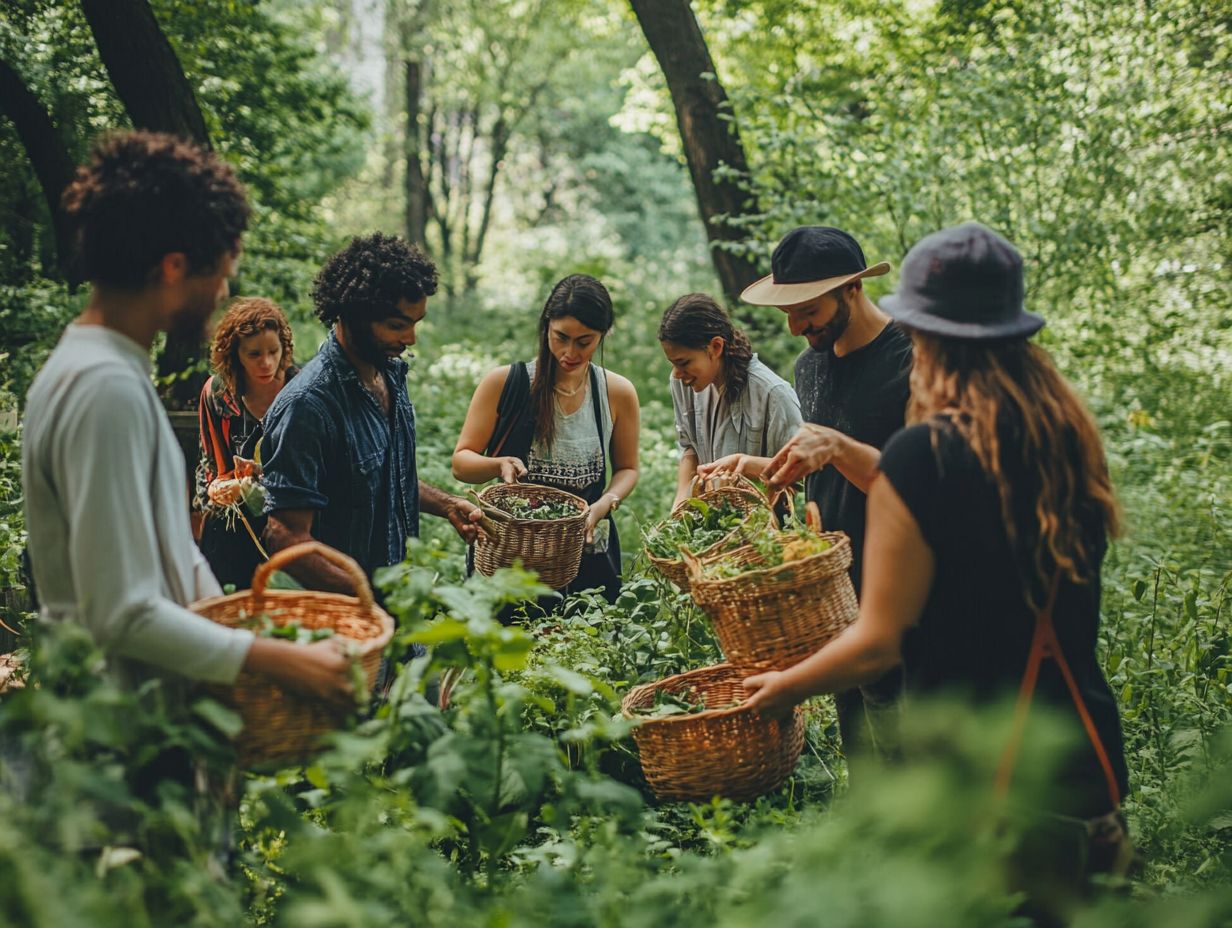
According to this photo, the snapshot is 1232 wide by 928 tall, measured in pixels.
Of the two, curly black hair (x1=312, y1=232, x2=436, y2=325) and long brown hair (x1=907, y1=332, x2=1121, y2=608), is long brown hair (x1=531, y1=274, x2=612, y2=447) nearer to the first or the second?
curly black hair (x1=312, y1=232, x2=436, y2=325)

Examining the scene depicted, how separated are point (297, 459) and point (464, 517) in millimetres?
897

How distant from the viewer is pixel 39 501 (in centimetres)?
188

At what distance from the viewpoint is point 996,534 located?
2.01 m

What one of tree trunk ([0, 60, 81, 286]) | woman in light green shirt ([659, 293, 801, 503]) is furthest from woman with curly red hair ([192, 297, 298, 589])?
tree trunk ([0, 60, 81, 286])

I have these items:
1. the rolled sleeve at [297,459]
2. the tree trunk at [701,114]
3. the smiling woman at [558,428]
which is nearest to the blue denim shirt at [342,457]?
the rolled sleeve at [297,459]

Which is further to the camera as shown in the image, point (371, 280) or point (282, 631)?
point (371, 280)

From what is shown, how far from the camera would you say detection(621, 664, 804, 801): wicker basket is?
287 cm

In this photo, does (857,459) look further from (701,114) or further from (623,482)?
(701,114)

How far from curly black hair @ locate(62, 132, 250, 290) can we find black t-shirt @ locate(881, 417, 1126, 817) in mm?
1419

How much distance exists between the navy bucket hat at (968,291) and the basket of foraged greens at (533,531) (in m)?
2.07

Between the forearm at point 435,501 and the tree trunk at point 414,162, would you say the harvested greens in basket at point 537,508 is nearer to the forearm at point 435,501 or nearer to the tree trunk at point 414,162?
the forearm at point 435,501

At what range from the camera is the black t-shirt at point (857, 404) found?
3.35 metres

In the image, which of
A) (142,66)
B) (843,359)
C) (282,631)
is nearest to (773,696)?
(282,631)

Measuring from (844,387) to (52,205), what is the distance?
7.34 m
